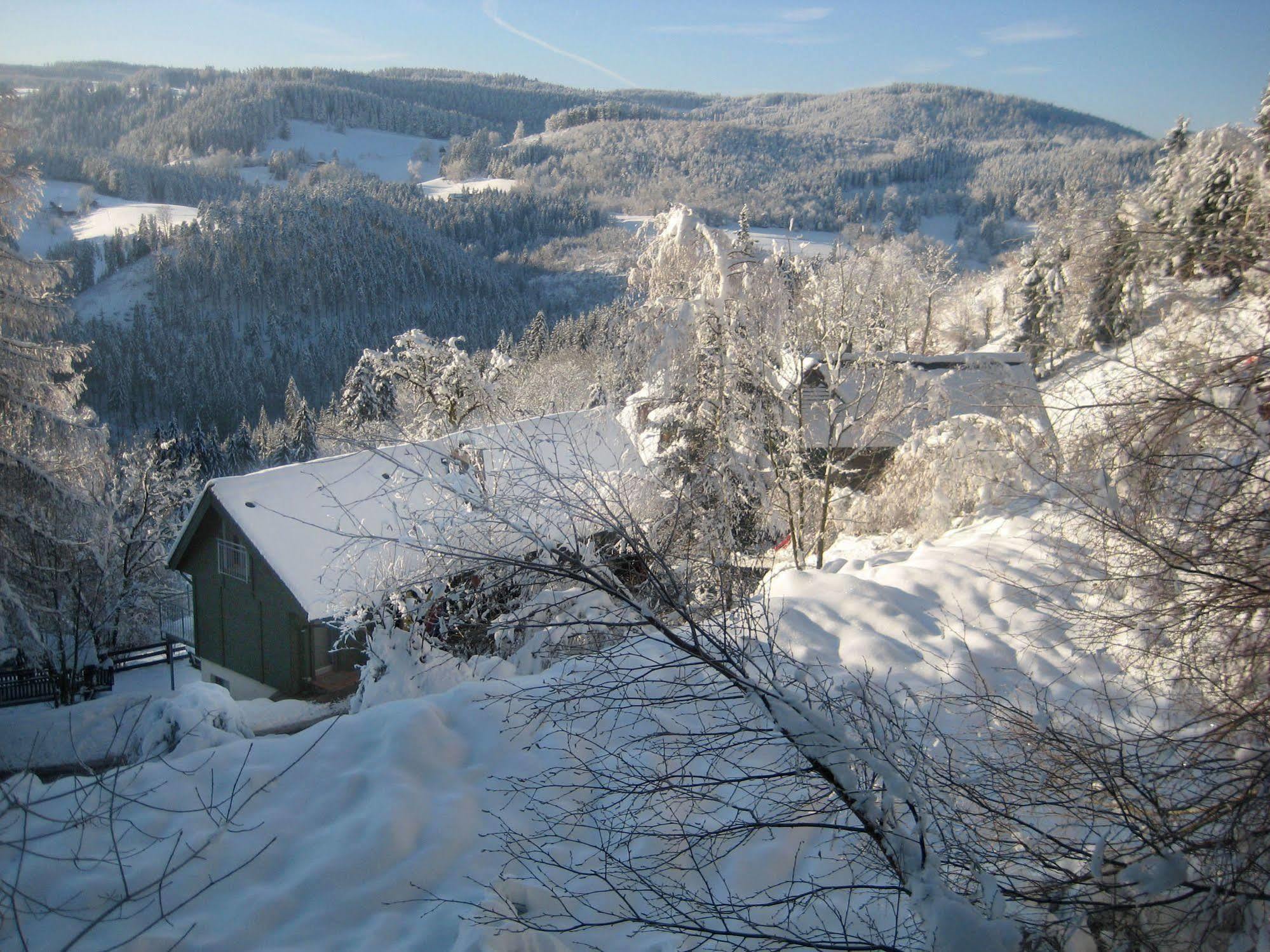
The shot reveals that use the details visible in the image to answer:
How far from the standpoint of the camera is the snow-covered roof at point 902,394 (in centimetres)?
1317

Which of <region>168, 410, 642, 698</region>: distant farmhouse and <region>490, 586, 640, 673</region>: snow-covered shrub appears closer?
<region>490, 586, 640, 673</region>: snow-covered shrub

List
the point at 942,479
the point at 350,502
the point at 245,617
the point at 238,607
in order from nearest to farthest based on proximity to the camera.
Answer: the point at 350,502 < the point at 942,479 < the point at 245,617 < the point at 238,607

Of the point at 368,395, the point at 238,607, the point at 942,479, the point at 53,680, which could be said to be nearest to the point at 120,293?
the point at 368,395

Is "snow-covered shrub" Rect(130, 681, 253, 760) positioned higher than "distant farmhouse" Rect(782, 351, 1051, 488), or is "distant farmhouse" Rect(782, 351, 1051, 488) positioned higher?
"distant farmhouse" Rect(782, 351, 1051, 488)

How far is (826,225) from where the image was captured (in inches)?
3723

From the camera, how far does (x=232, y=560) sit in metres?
17.1

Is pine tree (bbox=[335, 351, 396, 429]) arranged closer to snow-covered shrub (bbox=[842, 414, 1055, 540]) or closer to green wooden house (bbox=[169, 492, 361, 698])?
green wooden house (bbox=[169, 492, 361, 698])

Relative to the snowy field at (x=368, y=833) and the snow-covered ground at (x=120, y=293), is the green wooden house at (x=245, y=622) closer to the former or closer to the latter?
the snowy field at (x=368, y=833)

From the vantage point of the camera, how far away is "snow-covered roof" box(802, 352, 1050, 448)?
1317cm

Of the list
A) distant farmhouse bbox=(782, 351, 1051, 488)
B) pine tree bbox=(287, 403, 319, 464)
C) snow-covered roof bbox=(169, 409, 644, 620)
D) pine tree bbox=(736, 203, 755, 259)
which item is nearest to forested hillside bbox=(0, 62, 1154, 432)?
pine tree bbox=(287, 403, 319, 464)

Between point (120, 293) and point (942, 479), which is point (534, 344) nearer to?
point (942, 479)

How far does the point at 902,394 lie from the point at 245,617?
14799 millimetres

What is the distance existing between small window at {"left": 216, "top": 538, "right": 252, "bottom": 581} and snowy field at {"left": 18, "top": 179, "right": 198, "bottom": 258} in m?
114

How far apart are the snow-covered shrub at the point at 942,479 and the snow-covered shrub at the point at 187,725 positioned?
11.1 m
